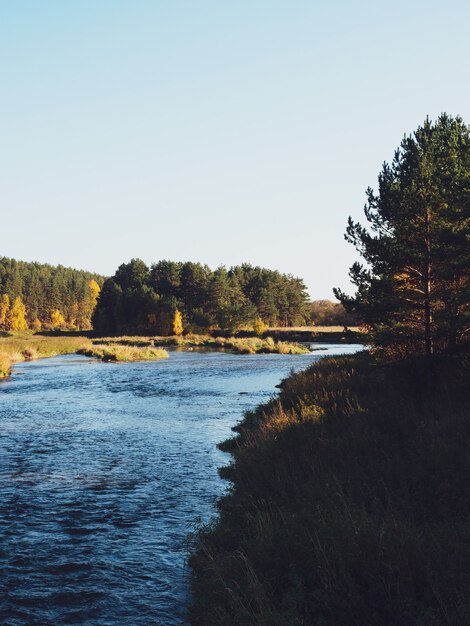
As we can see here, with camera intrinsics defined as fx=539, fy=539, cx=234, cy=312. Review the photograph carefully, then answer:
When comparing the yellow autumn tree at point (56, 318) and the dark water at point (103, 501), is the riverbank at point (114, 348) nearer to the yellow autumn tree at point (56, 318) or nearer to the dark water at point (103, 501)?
the dark water at point (103, 501)

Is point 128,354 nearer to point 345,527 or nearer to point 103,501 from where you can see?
point 103,501

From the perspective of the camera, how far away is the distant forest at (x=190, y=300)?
101 m

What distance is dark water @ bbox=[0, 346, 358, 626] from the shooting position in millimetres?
7078

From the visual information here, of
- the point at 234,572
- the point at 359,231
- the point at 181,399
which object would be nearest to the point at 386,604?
the point at 234,572

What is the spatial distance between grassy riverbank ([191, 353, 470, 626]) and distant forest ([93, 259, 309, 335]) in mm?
86095

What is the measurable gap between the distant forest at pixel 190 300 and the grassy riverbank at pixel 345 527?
86095 millimetres

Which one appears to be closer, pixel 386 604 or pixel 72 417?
pixel 386 604

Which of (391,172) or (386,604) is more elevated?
(391,172)

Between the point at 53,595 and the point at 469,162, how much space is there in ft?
59.9

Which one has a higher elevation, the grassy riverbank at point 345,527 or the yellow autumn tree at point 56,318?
the yellow autumn tree at point 56,318

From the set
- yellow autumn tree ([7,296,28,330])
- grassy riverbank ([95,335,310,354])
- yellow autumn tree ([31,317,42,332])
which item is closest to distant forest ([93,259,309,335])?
grassy riverbank ([95,335,310,354])

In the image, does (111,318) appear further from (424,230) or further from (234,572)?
(234,572)

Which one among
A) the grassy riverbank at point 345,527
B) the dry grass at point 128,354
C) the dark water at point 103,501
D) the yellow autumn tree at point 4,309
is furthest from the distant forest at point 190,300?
the grassy riverbank at point 345,527

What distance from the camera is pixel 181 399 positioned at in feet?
88.1
